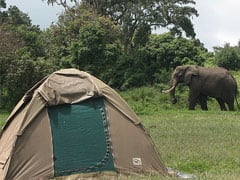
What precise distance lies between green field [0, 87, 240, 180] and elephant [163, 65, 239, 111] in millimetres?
3317

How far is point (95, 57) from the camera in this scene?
102ft

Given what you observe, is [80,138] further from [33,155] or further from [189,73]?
[189,73]

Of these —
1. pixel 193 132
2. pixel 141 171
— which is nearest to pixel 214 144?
pixel 193 132

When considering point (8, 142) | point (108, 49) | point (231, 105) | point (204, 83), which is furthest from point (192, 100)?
point (8, 142)

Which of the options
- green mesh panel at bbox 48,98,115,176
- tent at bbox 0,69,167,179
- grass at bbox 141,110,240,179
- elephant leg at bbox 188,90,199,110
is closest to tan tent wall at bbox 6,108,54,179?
tent at bbox 0,69,167,179

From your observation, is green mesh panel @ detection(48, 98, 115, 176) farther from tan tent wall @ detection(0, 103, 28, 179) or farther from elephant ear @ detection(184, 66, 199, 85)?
elephant ear @ detection(184, 66, 199, 85)

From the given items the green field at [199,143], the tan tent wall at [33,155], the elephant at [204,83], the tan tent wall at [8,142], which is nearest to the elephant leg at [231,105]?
the elephant at [204,83]

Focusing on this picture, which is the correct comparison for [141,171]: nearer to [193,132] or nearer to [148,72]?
[193,132]

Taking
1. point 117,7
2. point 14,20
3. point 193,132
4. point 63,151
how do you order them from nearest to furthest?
point 63,151, point 193,132, point 117,7, point 14,20

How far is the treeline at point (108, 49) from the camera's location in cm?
2644

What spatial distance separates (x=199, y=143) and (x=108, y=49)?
18745 millimetres

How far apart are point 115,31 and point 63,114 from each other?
2570 cm

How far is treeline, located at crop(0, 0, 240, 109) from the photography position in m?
26.4

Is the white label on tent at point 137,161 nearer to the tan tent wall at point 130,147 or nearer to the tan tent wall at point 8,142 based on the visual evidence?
the tan tent wall at point 130,147
